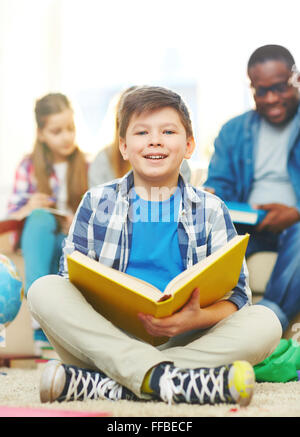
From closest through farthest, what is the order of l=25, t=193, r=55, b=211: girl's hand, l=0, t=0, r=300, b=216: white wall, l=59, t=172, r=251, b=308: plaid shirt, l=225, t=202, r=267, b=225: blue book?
l=59, t=172, r=251, b=308: plaid shirt, l=225, t=202, r=267, b=225: blue book, l=25, t=193, r=55, b=211: girl's hand, l=0, t=0, r=300, b=216: white wall

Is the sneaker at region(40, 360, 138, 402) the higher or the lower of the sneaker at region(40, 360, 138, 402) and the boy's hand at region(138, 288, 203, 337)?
the lower

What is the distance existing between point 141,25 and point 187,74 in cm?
37

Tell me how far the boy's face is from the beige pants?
0.92ft

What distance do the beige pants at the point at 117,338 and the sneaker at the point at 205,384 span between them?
0.12 feet

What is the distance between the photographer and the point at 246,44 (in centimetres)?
238

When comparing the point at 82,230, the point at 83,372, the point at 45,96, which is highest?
the point at 45,96

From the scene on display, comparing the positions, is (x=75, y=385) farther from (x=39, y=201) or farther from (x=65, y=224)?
(x=39, y=201)

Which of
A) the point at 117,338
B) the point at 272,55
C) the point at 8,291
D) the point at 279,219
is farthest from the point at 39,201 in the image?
the point at 117,338

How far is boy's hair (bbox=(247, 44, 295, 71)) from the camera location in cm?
177

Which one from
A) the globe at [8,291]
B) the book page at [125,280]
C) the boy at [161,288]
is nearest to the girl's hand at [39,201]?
the globe at [8,291]

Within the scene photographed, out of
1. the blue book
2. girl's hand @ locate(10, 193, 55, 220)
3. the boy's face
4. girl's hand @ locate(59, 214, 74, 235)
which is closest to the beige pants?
the boy's face

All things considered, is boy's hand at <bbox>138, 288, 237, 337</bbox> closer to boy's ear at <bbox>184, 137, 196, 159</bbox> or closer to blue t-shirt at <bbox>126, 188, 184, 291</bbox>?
blue t-shirt at <bbox>126, 188, 184, 291</bbox>
